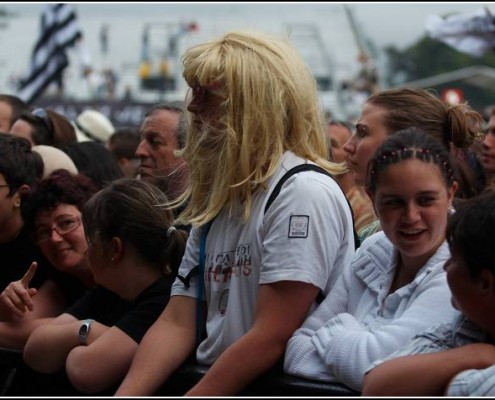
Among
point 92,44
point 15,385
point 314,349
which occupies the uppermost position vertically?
point 92,44

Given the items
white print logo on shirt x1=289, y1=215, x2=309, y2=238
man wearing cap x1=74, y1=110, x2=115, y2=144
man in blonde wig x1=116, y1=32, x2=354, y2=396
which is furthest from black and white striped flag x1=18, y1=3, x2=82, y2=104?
white print logo on shirt x1=289, y1=215, x2=309, y2=238

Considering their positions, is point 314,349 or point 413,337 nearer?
point 413,337

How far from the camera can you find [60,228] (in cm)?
462

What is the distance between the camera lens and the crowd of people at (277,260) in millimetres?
2842

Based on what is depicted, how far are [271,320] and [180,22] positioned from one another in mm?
50127

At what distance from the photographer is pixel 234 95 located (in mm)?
3414

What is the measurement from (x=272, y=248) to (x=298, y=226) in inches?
4.0

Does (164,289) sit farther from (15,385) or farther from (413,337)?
(413,337)

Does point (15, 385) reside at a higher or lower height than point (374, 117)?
lower

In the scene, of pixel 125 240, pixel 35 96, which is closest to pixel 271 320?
pixel 125 240

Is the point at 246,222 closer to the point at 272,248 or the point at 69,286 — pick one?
the point at 272,248

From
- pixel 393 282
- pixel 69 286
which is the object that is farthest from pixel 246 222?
pixel 69 286

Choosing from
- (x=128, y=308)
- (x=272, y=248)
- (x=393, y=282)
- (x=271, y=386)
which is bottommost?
(x=271, y=386)

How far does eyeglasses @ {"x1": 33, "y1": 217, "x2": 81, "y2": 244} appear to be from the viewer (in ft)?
15.1
